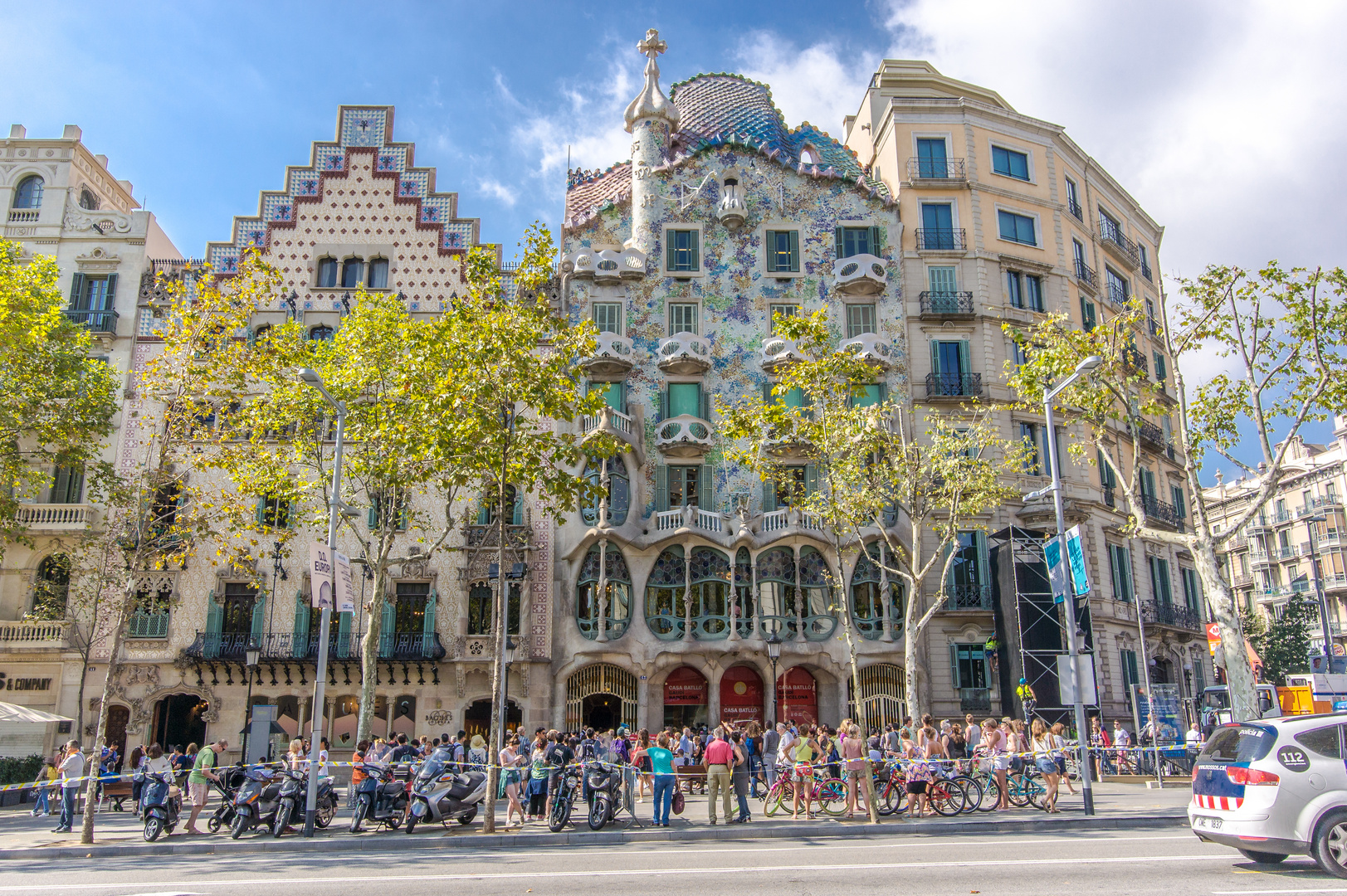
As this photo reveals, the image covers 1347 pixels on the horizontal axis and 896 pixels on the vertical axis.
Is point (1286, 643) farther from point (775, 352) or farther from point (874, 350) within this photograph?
point (775, 352)

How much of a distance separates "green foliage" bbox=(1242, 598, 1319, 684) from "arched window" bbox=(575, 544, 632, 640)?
36.4m

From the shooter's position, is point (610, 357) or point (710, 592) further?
point (610, 357)

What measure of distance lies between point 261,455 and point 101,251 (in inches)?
591

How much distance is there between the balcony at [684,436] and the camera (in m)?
29.7

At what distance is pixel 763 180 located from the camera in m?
33.6

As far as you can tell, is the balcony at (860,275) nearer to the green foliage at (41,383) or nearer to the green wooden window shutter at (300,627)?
the green wooden window shutter at (300,627)

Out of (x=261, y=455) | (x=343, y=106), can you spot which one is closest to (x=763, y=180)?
(x=343, y=106)

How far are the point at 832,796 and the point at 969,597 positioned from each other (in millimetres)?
13445

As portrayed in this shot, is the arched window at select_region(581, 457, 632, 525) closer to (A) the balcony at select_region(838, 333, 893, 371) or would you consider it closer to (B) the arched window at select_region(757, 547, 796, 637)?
(B) the arched window at select_region(757, 547, 796, 637)

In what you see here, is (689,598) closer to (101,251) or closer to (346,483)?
(346,483)

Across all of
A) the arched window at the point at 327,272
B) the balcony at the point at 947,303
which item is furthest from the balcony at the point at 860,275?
the arched window at the point at 327,272

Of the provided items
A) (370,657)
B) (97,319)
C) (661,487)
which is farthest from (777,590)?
(97,319)

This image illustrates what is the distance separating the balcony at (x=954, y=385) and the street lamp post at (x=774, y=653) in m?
9.89

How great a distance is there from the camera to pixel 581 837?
14.7 metres
